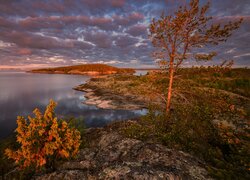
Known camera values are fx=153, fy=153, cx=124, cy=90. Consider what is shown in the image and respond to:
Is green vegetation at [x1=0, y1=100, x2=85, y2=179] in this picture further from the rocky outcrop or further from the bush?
the bush

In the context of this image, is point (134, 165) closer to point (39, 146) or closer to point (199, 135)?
point (39, 146)

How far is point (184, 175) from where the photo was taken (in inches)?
231

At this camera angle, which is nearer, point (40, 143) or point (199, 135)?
point (40, 143)

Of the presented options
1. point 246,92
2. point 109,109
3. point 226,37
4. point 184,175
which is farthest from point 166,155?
point 246,92

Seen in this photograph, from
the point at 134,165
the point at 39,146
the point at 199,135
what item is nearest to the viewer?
the point at 134,165

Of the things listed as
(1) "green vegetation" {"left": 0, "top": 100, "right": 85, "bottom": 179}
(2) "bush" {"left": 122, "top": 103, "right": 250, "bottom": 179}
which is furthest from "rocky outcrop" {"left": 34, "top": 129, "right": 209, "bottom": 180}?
(2) "bush" {"left": 122, "top": 103, "right": 250, "bottom": 179}

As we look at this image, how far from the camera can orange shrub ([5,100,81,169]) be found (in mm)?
7238

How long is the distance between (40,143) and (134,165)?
484cm

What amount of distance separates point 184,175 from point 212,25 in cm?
1009

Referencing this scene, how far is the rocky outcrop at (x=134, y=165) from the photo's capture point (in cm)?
572

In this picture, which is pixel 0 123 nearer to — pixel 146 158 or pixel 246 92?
pixel 146 158

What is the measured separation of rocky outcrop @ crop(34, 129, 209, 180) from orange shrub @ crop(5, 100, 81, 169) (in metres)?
0.88

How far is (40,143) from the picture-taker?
7.67 meters

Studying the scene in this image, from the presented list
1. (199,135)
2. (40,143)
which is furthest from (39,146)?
(199,135)
